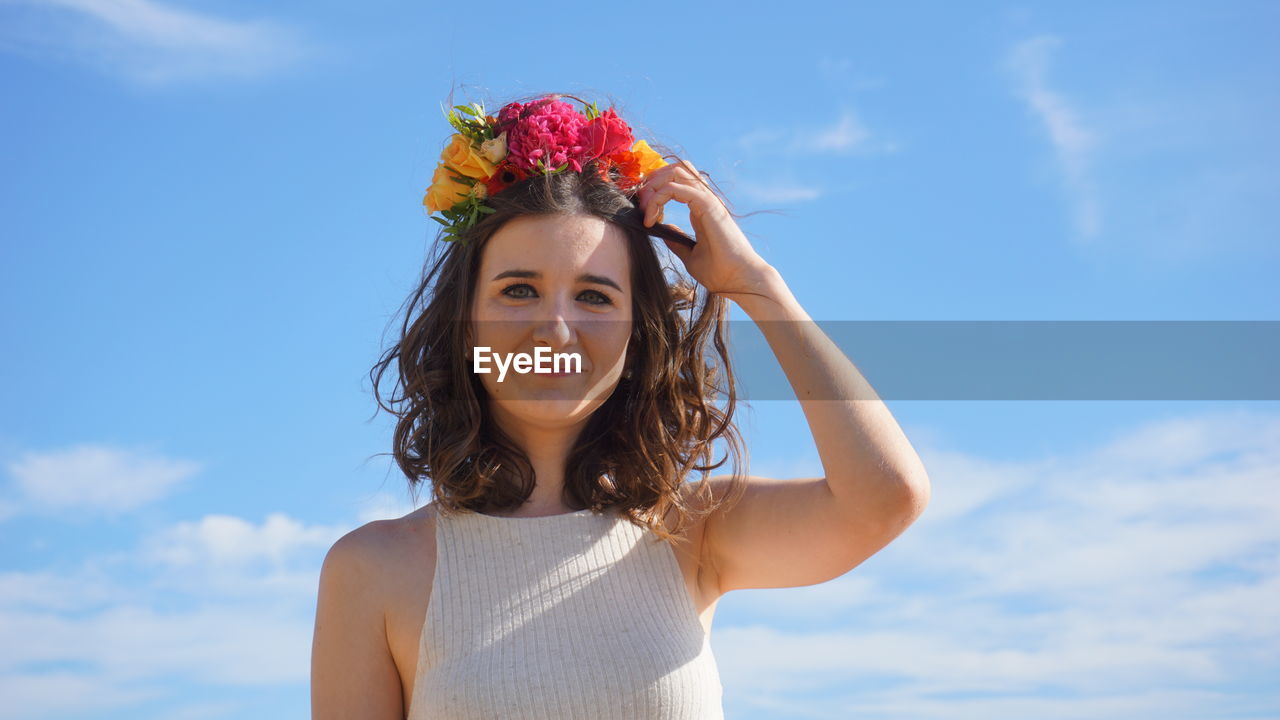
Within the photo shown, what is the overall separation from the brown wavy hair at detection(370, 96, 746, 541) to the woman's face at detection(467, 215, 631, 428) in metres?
0.07

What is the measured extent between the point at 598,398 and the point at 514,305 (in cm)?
34

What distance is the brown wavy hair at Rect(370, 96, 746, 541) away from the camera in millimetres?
3527

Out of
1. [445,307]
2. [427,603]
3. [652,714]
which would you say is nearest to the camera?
[652,714]

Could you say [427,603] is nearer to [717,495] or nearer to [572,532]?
[572,532]

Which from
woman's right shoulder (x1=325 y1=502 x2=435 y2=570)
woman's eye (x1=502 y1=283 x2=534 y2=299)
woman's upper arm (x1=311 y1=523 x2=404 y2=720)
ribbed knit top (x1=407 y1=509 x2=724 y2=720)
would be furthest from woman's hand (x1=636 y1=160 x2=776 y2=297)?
woman's upper arm (x1=311 y1=523 x2=404 y2=720)

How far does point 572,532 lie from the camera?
3504 millimetres

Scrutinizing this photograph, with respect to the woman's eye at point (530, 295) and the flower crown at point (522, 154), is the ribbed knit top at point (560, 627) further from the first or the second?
the flower crown at point (522, 154)

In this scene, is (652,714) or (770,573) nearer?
(652,714)

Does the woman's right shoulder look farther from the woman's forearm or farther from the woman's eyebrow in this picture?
the woman's forearm

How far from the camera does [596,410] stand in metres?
3.69

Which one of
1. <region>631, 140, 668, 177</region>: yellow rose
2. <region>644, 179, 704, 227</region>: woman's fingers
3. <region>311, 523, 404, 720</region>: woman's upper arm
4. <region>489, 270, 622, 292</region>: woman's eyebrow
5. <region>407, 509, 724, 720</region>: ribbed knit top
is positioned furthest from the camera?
<region>631, 140, 668, 177</region>: yellow rose

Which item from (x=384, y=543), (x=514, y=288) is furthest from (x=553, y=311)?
(x=384, y=543)

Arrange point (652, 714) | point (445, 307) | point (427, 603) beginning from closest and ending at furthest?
point (652, 714) → point (427, 603) → point (445, 307)

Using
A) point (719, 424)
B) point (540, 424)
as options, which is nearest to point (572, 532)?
point (540, 424)
